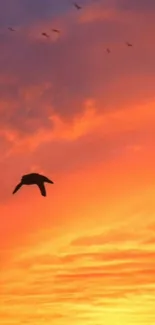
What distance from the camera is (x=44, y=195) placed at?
14450 centimetres

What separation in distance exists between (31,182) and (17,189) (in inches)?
382

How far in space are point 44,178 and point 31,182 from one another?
105 inches

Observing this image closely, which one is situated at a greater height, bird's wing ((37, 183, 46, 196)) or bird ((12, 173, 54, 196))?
bird ((12, 173, 54, 196))

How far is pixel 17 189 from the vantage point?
150375 millimetres

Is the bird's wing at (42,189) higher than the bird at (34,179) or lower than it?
lower

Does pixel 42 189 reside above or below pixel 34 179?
below

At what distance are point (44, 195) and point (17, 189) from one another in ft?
22.9

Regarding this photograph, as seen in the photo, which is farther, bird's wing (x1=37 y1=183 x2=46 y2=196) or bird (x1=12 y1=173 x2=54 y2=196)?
bird's wing (x1=37 y1=183 x2=46 y2=196)

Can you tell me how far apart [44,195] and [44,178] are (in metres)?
2.57

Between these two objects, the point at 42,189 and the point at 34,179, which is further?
the point at 42,189

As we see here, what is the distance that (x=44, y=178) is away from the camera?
143125mm

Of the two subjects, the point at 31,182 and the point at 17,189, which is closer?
the point at 31,182

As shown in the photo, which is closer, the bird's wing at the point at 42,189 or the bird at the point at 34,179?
the bird at the point at 34,179
